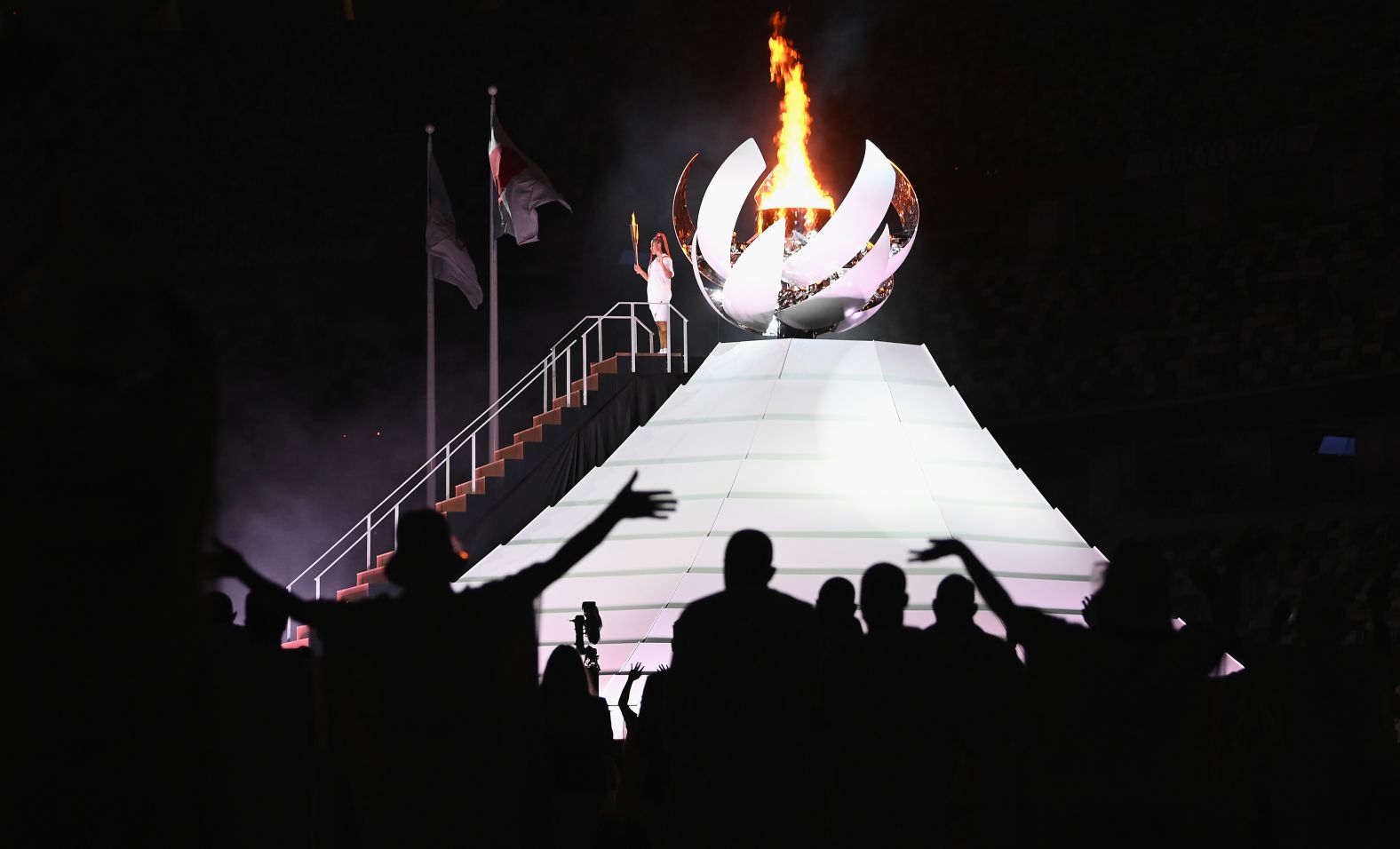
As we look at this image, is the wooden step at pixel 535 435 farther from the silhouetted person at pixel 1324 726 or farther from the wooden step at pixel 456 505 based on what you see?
the silhouetted person at pixel 1324 726

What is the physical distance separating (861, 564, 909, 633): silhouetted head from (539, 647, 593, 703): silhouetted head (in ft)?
3.16

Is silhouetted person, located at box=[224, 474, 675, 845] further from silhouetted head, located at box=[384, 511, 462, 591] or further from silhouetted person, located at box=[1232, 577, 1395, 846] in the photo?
silhouetted person, located at box=[1232, 577, 1395, 846]

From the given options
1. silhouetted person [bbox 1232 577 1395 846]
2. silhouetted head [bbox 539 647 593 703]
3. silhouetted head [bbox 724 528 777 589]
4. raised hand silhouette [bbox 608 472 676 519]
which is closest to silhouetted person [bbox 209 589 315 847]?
silhouetted head [bbox 539 647 593 703]

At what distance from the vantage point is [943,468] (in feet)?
38.6

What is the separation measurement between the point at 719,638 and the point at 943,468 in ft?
24.5

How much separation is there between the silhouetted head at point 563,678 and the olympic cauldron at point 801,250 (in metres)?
7.32

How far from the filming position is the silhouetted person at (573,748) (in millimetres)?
4969

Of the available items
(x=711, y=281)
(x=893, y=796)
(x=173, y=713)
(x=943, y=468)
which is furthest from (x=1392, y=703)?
(x=711, y=281)

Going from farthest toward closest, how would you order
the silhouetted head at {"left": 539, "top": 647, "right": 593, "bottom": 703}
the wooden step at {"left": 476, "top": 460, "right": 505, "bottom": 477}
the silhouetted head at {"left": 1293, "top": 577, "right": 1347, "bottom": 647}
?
the wooden step at {"left": 476, "top": 460, "right": 505, "bottom": 477} → the silhouetted head at {"left": 1293, "top": 577, "right": 1347, "bottom": 647} → the silhouetted head at {"left": 539, "top": 647, "right": 593, "bottom": 703}

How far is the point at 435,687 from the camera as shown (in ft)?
11.2

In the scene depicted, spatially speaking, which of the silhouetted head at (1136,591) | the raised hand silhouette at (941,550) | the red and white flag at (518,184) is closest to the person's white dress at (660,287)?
the red and white flag at (518,184)

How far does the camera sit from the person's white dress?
48.6 ft

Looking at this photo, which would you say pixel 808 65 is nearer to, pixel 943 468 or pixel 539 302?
pixel 539 302

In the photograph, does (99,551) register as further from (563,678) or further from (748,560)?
(563,678)
